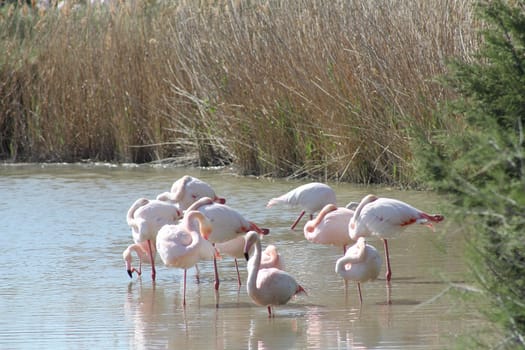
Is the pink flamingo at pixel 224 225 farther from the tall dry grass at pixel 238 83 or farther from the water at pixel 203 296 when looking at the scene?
the tall dry grass at pixel 238 83

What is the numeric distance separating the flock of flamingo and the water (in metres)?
0.18

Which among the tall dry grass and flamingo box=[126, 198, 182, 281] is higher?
the tall dry grass

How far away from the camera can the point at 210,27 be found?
12742 millimetres

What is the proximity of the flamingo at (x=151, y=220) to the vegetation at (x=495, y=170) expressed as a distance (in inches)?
125

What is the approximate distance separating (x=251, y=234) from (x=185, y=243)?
0.49m

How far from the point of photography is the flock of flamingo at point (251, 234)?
5980 mm

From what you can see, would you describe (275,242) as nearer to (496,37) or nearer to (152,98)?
(496,37)

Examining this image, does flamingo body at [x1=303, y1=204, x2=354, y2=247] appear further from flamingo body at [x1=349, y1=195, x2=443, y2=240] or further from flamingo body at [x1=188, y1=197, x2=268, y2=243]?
flamingo body at [x1=188, y1=197, x2=268, y2=243]

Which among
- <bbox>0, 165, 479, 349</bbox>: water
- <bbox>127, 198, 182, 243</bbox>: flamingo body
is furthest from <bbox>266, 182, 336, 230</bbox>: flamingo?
<bbox>127, 198, 182, 243</bbox>: flamingo body

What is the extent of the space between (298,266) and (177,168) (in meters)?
6.37

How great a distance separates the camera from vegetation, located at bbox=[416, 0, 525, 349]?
3.26 meters

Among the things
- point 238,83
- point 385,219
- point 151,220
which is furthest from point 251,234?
point 238,83

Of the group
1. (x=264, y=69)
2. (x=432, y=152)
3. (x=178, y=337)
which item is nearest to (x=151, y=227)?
(x=178, y=337)

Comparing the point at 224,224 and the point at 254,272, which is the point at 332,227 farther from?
the point at 254,272
